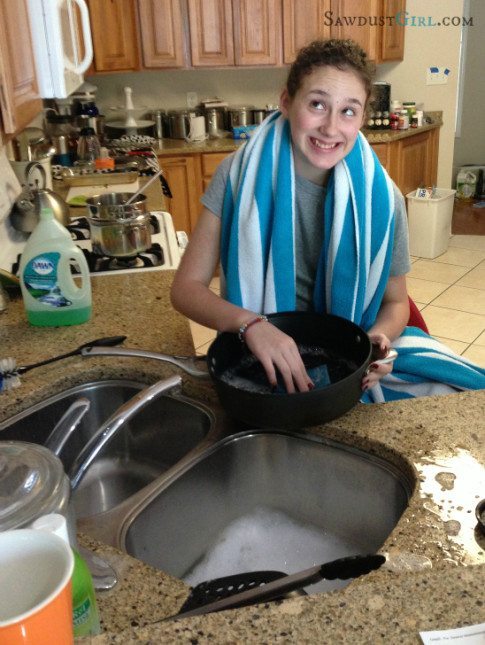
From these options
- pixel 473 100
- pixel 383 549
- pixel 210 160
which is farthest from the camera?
pixel 473 100

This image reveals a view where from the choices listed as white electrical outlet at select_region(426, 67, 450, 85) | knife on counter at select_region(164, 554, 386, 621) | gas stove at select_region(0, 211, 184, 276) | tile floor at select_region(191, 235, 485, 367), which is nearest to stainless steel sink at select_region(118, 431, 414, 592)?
knife on counter at select_region(164, 554, 386, 621)

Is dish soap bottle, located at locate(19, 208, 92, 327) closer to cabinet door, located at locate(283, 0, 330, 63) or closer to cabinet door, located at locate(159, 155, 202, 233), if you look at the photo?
cabinet door, located at locate(159, 155, 202, 233)

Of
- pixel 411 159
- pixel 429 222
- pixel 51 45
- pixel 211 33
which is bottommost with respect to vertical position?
pixel 429 222

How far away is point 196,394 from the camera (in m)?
1.17

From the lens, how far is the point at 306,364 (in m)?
1.19

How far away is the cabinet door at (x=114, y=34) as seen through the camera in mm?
3951

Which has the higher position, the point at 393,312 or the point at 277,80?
the point at 277,80

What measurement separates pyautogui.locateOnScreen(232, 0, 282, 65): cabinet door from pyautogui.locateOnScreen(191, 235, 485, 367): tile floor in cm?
153

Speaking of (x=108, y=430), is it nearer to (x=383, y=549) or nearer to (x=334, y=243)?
(x=383, y=549)

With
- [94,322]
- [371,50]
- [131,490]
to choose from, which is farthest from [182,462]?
[371,50]

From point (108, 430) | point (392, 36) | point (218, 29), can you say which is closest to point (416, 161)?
point (392, 36)

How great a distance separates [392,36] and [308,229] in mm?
3603

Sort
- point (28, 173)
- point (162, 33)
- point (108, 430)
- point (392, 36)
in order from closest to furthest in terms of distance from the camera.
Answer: point (108, 430) → point (28, 173) → point (162, 33) → point (392, 36)

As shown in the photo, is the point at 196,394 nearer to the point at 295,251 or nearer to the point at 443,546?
the point at 295,251
